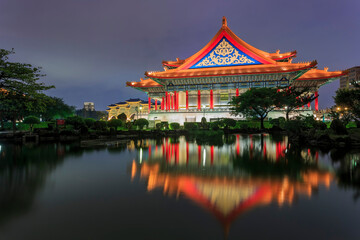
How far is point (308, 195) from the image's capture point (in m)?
4.67

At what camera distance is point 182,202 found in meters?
4.26

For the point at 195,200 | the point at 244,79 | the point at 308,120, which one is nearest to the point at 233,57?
the point at 244,79

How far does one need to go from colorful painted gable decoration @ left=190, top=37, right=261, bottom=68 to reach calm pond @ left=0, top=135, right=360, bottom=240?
1121 inches

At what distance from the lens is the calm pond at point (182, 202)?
3.21 metres

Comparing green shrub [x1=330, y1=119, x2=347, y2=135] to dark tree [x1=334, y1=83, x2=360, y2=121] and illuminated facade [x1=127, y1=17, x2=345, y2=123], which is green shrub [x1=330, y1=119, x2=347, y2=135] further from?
illuminated facade [x1=127, y1=17, x2=345, y2=123]

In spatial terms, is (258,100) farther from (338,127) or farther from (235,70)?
(338,127)

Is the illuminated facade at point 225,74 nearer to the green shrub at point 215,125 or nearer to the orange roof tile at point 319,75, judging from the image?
the orange roof tile at point 319,75

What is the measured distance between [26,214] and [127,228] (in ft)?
6.96

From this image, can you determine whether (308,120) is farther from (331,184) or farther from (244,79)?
(244,79)

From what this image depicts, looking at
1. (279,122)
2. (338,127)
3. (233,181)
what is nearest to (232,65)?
(279,122)

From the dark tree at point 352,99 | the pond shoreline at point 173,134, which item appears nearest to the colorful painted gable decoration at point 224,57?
the pond shoreline at point 173,134

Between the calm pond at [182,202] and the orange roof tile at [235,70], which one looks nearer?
the calm pond at [182,202]

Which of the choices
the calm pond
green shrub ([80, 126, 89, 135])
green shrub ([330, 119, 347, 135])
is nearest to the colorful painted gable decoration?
green shrub ([330, 119, 347, 135])

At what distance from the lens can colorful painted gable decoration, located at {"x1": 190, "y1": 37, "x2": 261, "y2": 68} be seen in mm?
33062
